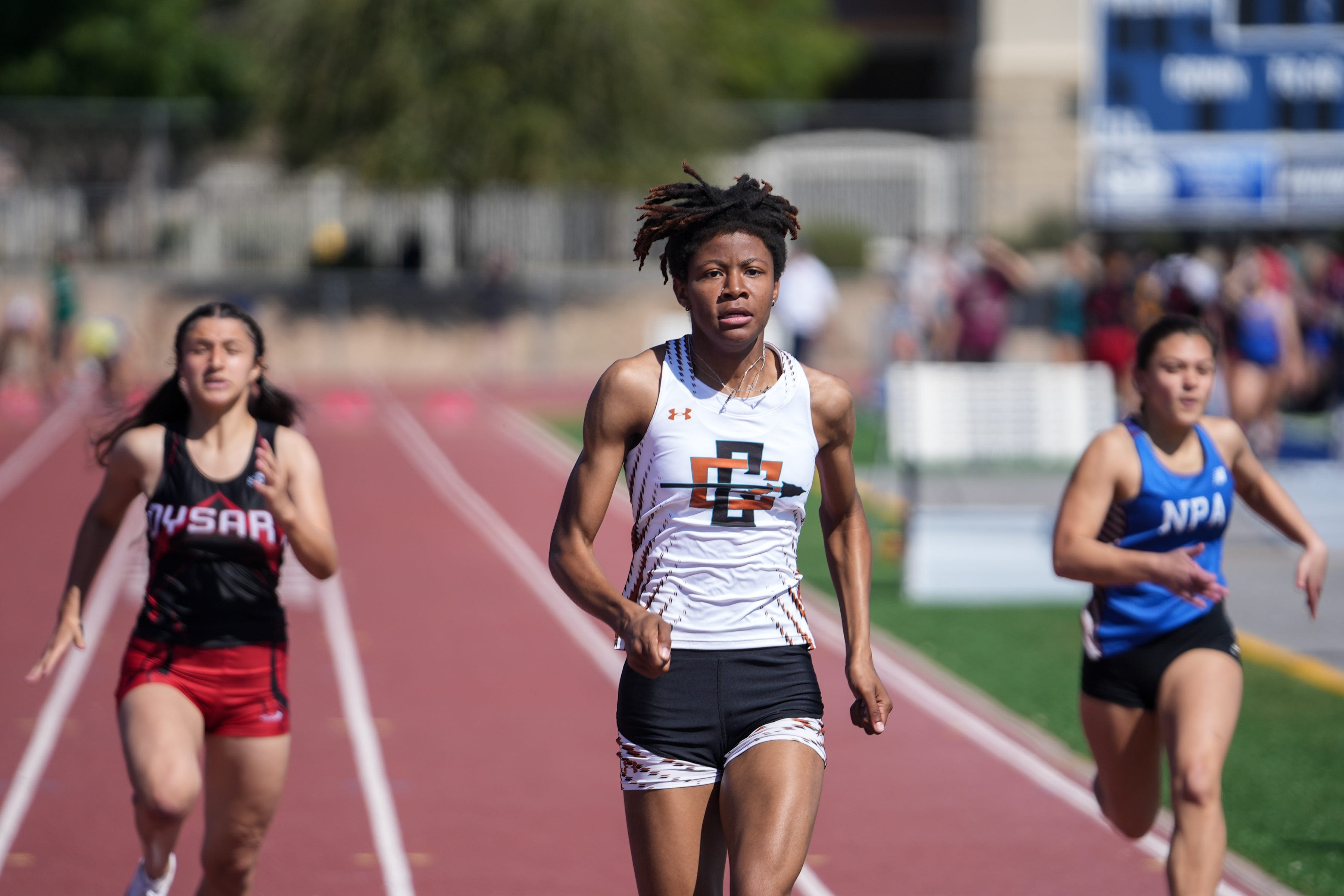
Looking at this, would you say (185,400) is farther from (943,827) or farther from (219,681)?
(943,827)

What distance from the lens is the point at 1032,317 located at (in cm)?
3036

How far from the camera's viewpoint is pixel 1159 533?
16.4 ft

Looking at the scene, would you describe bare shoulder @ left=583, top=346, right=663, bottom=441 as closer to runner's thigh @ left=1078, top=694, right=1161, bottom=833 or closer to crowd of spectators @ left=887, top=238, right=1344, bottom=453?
runner's thigh @ left=1078, top=694, right=1161, bottom=833

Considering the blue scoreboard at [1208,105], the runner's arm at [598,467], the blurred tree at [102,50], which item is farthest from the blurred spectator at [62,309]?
the runner's arm at [598,467]

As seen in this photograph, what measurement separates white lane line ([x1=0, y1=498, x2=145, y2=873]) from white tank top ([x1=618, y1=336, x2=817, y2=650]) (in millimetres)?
1748

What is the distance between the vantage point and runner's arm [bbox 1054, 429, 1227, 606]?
15.4 ft

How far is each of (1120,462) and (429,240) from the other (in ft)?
94.5

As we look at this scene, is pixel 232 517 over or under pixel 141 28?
under

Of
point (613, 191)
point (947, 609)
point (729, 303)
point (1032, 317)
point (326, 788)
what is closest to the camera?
point (729, 303)

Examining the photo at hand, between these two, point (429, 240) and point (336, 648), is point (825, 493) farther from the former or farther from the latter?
point (429, 240)

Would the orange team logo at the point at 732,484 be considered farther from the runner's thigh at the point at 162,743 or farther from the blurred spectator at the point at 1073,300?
the blurred spectator at the point at 1073,300

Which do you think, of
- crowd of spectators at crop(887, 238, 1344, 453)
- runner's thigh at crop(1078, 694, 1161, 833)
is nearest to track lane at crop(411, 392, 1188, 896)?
runner's thigh at crop(1078, 694, 1161, 833)

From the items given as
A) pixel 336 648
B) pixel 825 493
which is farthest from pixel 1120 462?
pixel 336 648

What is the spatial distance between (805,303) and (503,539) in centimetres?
905
